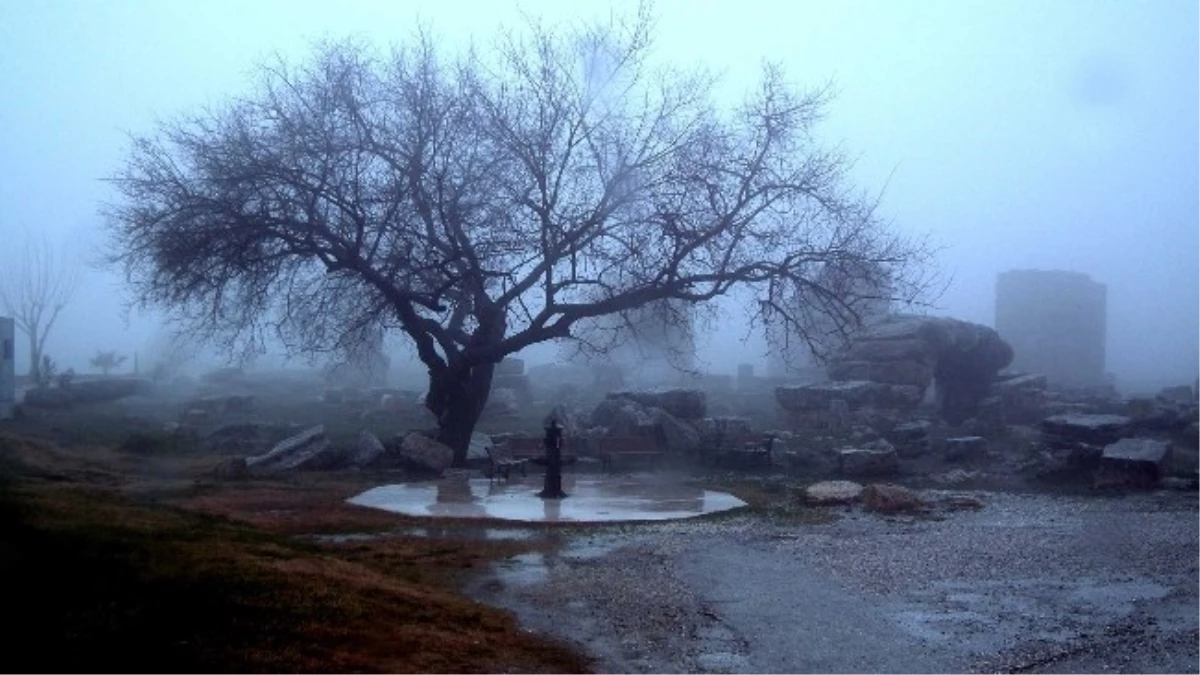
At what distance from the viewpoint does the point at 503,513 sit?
1582 centimetres

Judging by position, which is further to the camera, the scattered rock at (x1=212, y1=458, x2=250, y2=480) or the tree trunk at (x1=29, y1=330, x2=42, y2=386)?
the tree trunk at (x1=29, y1=330, x2=42, y2=386)

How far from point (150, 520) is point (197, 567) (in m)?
2.81

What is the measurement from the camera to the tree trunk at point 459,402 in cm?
2270

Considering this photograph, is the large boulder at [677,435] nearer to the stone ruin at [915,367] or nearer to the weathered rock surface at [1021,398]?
the stone ruin at [915,367]

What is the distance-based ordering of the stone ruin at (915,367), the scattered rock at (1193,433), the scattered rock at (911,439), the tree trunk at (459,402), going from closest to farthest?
the tree trunk at (459,402), the scattered rock at (1193,433), the scattered rock at (911,439), the stone ruin at (915,367)

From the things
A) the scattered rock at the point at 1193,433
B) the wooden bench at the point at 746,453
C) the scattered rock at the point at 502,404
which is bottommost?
the wooden bench at the point at 746,453

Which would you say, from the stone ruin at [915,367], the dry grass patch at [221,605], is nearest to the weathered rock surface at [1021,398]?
the stone ruin at [915,367]

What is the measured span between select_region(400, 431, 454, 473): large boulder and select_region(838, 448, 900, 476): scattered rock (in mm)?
7212

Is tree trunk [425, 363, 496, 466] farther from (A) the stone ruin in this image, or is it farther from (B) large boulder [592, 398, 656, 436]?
(A) the stone ruin

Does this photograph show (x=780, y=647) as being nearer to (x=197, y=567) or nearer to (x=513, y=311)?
(x=197, y=567)

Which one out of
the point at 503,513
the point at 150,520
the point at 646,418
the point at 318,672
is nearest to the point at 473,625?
the point at 318,672

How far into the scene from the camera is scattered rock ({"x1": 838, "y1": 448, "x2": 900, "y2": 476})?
2141cm

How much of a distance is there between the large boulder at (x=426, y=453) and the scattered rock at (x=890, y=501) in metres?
8.11

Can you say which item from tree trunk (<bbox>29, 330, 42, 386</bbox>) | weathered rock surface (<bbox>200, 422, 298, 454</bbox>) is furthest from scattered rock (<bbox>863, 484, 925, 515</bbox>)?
tree trunk (<bbox>29, 330, 42, 386</bbox>)
